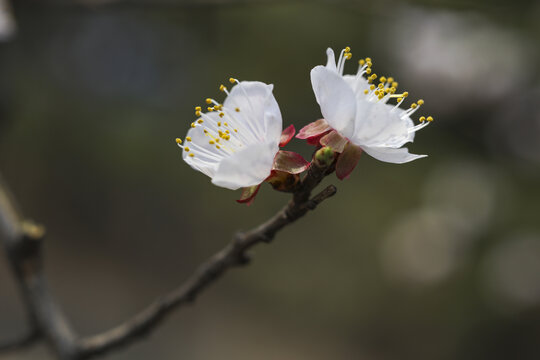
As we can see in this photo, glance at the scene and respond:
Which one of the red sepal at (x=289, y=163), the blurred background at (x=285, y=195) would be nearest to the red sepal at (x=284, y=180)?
the red sepal at (x=289, y=163)

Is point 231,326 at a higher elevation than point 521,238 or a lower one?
lower

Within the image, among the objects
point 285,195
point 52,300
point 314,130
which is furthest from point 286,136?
point 285,195

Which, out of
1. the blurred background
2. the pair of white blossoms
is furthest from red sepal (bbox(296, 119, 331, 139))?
the blurred background

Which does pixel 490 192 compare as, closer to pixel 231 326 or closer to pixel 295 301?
pixel 295 301

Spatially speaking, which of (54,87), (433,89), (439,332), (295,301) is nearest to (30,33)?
(54,87)

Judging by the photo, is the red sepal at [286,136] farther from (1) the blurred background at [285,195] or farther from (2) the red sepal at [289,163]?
(1) the blurred background at [285,195]

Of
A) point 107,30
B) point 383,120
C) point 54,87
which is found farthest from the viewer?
point 107,30

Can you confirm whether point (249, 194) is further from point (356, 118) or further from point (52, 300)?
point (52, 300)
